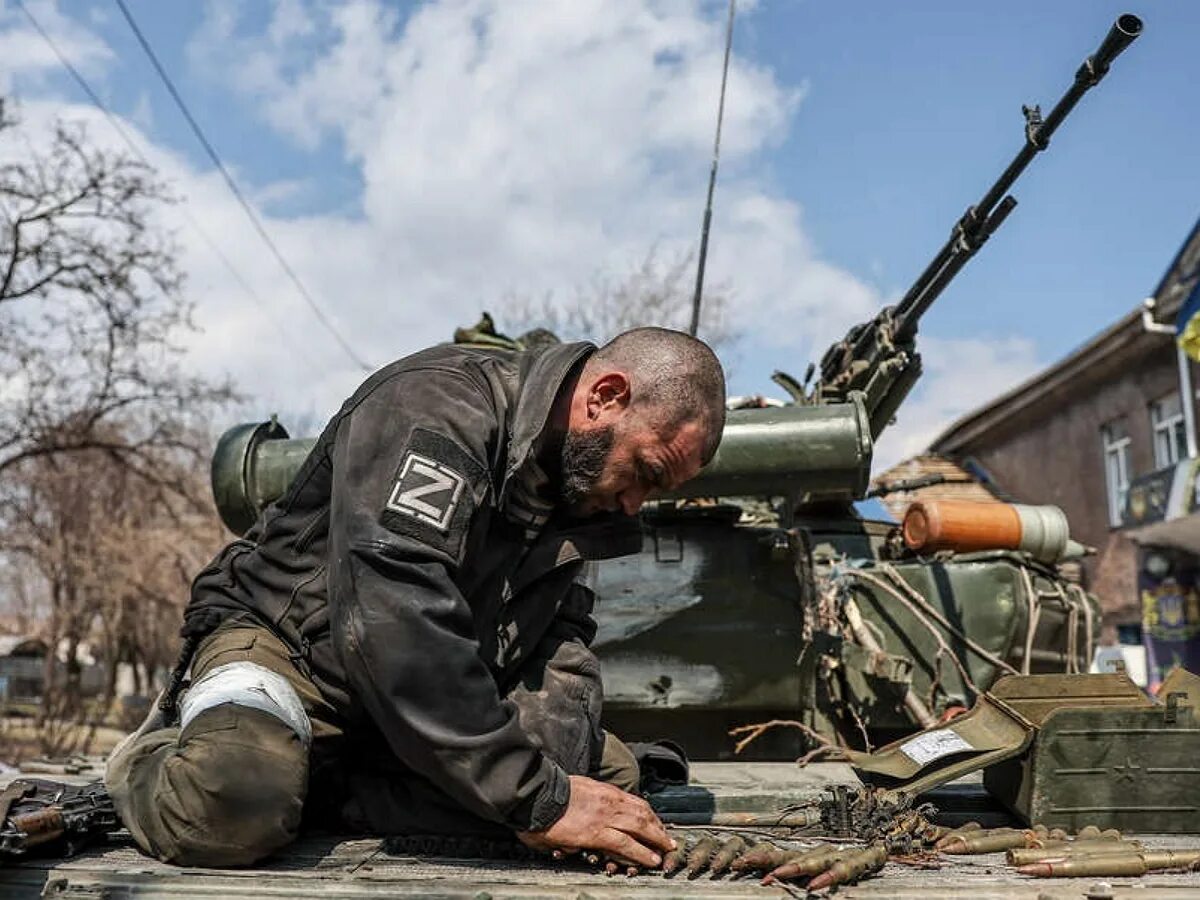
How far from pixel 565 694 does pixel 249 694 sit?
0.70m

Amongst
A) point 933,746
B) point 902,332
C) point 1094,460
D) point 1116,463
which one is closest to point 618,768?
point 933,746

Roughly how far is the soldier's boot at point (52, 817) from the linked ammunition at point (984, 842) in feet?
5.24

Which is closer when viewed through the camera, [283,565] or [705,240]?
[283,565]

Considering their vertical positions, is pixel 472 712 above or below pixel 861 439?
below

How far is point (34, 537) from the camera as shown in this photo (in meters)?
18.3

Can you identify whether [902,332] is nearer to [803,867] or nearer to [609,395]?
[609,395]

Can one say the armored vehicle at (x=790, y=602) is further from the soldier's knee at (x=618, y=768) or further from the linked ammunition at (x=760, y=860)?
the linked ammunition at (x=760, y=860)

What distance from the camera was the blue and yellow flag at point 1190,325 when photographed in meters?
18.0

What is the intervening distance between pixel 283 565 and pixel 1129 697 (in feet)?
6.33

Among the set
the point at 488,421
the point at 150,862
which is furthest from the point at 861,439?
the point at 150,862

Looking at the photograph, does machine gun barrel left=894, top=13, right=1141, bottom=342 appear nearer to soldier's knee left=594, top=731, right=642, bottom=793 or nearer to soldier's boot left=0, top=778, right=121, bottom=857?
soldier's knee left=594, top=731, right=642, bottom=793

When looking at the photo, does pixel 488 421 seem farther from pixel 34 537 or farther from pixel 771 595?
pixel 34 537

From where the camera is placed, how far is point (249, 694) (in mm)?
2422

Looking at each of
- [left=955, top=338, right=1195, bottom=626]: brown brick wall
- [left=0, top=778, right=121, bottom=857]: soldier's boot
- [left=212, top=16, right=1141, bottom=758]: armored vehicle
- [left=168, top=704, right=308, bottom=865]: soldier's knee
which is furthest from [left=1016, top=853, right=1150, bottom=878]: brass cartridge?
[left=955, top=338, right=1195, bottom=626]: brown brick wall
